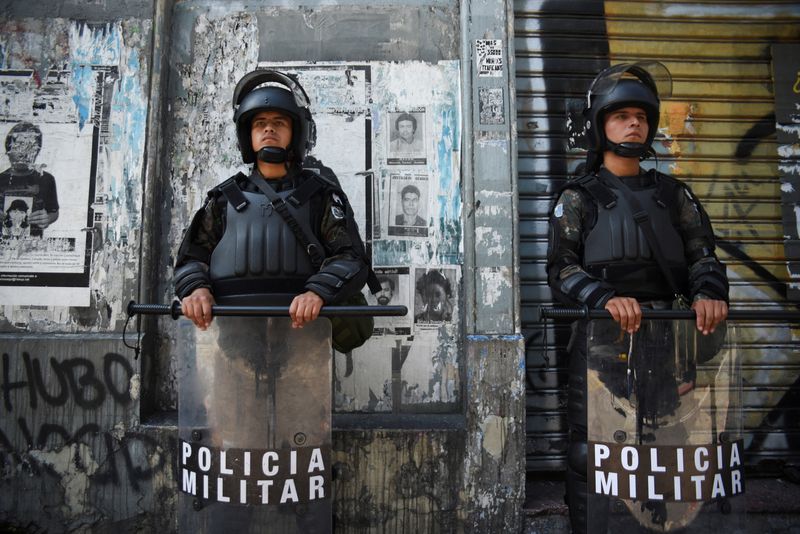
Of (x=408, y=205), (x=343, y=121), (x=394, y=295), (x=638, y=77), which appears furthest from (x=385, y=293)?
(x=638, y=77)

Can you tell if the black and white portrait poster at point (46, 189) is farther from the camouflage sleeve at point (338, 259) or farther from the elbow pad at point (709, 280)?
the elbow pad at point (709, 280)

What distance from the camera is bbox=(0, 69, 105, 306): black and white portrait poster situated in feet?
12.6

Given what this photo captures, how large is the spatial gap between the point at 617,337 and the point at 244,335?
1.59 metres

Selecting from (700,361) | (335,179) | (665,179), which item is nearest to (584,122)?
(665,179)

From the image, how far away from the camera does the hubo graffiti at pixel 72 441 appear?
361 centimetres

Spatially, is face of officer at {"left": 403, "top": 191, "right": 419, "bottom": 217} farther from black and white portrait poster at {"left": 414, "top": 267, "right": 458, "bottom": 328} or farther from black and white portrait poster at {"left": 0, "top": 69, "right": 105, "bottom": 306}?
black and white portrait poster at {"left": 0, "top": 69, "right": 105, "bottom": 306}

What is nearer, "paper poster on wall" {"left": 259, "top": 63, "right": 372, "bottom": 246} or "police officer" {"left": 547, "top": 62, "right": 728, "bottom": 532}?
"police officer" {"left": 547, "top": 62, "right": 728, "bottom": 532}

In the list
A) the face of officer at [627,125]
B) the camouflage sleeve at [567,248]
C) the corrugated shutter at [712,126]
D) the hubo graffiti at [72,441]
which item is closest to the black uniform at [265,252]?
the camouflage sleeve at [567,248]

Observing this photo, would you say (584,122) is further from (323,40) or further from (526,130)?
(323,40)

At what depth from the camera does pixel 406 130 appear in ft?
13.3

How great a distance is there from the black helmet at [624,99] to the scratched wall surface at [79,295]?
2974 mm

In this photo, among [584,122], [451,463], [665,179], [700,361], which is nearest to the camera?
[700,361]

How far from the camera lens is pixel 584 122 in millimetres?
3137

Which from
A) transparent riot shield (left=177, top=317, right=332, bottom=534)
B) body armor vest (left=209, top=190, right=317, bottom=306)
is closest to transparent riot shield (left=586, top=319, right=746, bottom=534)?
transparent riot shield (left=177, top=317, right=332, bottom=534)
